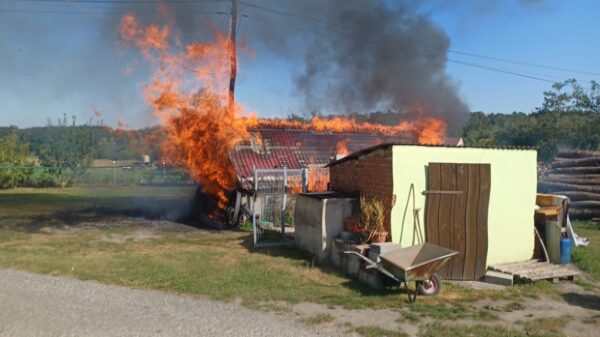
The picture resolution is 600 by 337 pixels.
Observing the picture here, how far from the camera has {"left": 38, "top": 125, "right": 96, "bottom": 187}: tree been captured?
3606cm

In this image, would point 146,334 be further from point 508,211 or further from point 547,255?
point 547,255

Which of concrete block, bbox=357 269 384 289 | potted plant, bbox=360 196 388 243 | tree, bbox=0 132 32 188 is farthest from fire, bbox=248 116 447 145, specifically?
tree, bbox=0 132 32 188

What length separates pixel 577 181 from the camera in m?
17.3

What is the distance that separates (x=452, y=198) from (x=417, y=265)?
8.50ft

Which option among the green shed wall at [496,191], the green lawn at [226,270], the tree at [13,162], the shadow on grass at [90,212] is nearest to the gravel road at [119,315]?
the green lawn at [226,270]

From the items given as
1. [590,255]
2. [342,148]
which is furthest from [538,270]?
[342,148]

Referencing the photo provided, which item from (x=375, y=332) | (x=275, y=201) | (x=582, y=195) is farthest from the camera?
(x=582, y=195)

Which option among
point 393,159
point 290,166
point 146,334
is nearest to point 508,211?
point 393,159

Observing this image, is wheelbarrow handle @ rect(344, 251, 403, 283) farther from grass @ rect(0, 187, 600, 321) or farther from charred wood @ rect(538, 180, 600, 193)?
charred wood @ rect(538, 180, 600, 193)

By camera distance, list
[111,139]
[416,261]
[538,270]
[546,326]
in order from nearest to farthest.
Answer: [546,326]
[416,261]
[538,270]
[111,139]

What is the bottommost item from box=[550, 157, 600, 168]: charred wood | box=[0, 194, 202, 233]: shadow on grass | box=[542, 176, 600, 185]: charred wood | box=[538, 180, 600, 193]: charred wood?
box=[0, 194, 202, 233]: shadow on grass

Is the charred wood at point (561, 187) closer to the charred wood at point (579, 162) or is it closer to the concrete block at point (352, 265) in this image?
the charred wood at point (579, 162)

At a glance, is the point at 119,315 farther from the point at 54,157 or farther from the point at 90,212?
the point at 54,157

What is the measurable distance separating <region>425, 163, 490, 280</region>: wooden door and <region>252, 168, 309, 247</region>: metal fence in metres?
4.49
